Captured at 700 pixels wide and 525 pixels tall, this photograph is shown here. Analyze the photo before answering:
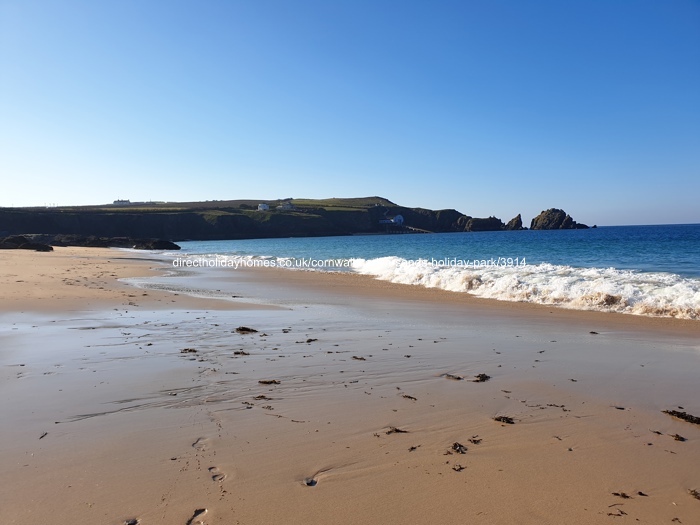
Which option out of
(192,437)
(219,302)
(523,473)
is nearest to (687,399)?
(523,473)

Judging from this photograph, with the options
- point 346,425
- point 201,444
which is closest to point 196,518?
point 201,444

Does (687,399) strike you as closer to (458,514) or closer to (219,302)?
(458,514)

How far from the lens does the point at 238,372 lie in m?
6.05

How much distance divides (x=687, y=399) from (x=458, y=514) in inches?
140

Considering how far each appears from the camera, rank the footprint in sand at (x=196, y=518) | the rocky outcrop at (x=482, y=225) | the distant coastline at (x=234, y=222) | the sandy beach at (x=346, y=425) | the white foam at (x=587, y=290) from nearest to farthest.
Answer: the footprint in sand at (x=196, y=518) < the sandy beach at (x=346, y=425) < the white foam at (x=587, y=290) < the distant coastline at (x=234, y=222) < the rocky outcrop at (x=482, y=225)

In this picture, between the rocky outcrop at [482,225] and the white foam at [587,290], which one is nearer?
the white foam at [587,290]

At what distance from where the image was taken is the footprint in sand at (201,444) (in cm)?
378

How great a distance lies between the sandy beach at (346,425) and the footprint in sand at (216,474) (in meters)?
0.02

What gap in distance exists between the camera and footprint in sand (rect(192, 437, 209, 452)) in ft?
12.4

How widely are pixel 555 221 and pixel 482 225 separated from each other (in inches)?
921

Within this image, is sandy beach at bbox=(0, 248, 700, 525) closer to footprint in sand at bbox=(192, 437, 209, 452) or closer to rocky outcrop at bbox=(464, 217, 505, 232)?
footprint in sand at bbox=(192, 437, 209, 452)

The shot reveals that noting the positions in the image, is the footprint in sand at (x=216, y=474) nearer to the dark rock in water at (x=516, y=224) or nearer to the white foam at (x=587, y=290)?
the white foam at (x=587, y=290)

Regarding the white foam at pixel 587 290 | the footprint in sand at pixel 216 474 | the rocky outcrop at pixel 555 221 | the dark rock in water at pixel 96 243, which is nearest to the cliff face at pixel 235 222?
the rocky outcrop at pixel 555 221

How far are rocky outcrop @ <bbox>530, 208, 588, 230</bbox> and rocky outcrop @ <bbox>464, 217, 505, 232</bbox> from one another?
512 inches
